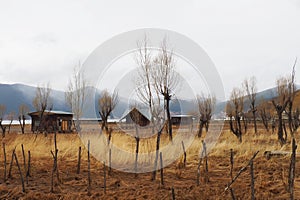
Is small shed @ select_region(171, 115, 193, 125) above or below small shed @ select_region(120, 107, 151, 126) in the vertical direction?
below

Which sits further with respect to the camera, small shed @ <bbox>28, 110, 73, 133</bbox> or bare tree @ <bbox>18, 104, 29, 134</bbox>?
small shed @ <bbox>28, 110, 73, 133</bbox>

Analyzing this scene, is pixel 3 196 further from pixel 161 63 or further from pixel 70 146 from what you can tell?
pixel 161 63

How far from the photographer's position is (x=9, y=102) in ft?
481

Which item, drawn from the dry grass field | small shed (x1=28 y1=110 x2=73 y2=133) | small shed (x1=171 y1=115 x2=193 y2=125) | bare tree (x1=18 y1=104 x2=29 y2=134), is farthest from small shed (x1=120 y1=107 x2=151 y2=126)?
bare tree (x1=18 y1=104 x2=29 y2=134)

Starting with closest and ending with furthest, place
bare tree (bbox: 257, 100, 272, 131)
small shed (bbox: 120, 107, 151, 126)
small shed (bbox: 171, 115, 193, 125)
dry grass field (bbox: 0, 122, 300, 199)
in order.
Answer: dry grass field (bbox: 0, 122, 300, 199) < small shed (bbox: 120, 107, 151, 126) < bare tree (bbox: 257, 100, 272, 131) < small shed (bbox: 171, 115, 193, 125)

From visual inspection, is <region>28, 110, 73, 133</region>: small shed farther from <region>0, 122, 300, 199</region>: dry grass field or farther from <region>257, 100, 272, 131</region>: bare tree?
<region>0, 122, 300, 199</region>: dry grass field

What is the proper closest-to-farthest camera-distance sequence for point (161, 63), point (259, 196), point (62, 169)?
point (259, 196) < point (62, 169) < point (161, 63)

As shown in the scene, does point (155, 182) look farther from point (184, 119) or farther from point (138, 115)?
point (184, 119)

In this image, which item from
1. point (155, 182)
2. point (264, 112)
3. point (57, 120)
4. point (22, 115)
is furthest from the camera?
point (22, 115)

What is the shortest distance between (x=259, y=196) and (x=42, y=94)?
20725 mm

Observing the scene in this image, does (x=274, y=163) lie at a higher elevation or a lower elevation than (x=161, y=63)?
lower

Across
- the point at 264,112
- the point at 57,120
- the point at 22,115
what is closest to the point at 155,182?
the point at 264,112

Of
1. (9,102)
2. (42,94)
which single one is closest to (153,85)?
(42,94)

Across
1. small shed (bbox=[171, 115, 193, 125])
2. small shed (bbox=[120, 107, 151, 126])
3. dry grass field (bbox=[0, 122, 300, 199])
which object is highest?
small shed (bbox=[120, 107, 151, 126])
